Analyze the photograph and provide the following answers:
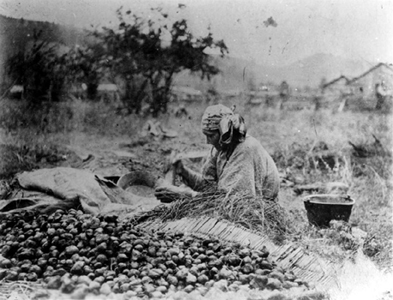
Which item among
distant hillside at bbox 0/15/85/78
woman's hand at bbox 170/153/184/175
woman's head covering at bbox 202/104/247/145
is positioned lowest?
woman's hand at bbox 170/153/184/175

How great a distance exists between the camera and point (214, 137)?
15.8 feet

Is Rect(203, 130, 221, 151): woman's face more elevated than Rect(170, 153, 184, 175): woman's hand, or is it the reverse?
Rect(203, 130, 221, 151): woman's face

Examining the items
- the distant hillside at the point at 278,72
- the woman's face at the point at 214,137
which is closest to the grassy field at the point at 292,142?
the woman's face at the point at 214,137

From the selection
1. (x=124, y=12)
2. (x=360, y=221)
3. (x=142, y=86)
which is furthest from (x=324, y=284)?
(x=124, y=12)

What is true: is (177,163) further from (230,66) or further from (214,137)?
(230,66)

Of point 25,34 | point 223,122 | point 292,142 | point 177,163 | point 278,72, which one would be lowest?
point 177,163

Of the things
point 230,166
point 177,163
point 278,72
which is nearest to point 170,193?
point 177,163

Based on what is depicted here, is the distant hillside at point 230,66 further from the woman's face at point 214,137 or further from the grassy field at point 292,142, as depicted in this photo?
the woman's face at point 214,137

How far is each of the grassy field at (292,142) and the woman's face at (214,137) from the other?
62 mm

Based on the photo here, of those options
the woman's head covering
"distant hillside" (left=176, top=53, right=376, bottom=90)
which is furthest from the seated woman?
"distant hillside" (left=176, top=53, right=376, bottom=90)

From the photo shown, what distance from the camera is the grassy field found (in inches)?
189

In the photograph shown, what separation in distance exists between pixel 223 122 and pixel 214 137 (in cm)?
15

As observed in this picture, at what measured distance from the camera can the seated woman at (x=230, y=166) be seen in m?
4.71

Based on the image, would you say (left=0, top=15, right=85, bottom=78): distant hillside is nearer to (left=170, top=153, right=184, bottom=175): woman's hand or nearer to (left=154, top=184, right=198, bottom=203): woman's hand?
(left=170, top=153, right=184, bottom=175): woman's hand
